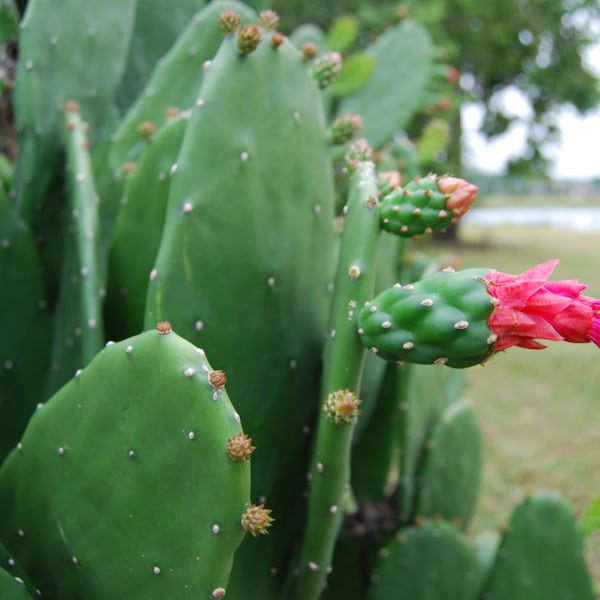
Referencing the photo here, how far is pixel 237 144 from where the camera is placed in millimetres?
1102

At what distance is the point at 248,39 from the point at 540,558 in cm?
128

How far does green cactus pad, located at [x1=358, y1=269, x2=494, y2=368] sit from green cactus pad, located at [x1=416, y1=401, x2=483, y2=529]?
3.23 feet

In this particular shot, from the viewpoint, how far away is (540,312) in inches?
33.3

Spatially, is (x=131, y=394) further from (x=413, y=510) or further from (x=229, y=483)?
(x=413, y=510)

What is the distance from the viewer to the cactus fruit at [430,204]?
0.95m

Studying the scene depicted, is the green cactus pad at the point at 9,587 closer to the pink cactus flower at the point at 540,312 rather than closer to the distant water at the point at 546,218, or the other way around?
the pink cactus flower at the point at 540,312

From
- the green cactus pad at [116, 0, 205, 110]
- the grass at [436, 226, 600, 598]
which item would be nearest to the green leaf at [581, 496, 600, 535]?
the green cactus pad at [116, 0, 205, 110]

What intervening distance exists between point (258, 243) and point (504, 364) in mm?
5329

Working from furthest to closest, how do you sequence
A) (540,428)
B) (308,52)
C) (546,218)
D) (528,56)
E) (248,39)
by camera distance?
(546,218) < (528,56) < (540,428) < (308,52) < (248,39)

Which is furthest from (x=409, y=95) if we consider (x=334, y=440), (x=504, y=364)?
(x=504, y=364)

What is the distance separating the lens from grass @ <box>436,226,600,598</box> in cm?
365

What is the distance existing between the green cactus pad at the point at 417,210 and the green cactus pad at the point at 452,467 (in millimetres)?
984

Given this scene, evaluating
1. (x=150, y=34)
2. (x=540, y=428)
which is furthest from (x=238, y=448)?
(x=540, y=428)

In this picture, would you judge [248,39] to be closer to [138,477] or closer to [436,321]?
[436,321]
